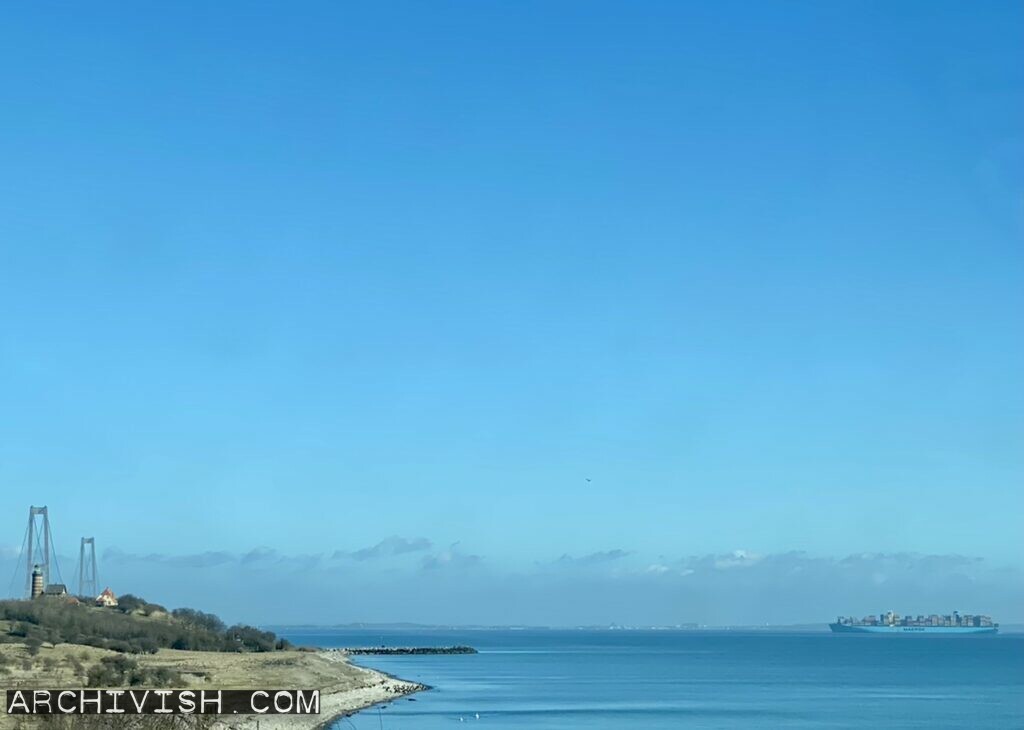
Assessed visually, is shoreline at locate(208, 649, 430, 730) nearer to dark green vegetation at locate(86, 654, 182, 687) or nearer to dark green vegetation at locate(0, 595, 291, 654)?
dark green vegetation at locate(86, 654, 182, 687)

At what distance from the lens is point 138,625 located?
119562mm

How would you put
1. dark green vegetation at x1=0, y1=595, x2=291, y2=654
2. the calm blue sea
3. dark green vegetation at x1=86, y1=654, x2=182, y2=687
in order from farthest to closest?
1. dark green vegetation at x1=0, y1=595, x2=291, y2=654
2. the calm blue sea
3. dark green vegetation at x1=86, y1=654, x2=182, y2=687

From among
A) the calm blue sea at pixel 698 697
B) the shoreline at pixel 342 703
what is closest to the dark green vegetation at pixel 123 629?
the shoreline at pixel 342 703

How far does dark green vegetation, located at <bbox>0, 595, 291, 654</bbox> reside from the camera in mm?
105500

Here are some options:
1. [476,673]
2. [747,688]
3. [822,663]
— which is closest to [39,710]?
[747,688]

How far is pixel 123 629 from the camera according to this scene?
11425cm

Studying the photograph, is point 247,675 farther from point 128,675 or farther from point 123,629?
point 123,629

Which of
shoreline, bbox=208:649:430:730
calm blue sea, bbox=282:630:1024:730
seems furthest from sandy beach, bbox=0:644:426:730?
calm blue sea, bbox=282:630:1024:730

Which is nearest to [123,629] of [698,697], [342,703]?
[342,703]

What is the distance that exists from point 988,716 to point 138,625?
74.2 metres

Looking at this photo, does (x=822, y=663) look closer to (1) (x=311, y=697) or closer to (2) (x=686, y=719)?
(2) (x=686, y=719)

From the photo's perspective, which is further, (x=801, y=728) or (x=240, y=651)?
(x=240, y=651)

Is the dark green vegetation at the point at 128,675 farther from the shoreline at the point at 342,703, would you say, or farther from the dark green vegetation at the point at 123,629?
the dark green vegetation at the point at 123,629

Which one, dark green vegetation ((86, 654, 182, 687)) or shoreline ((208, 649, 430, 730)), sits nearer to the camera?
shoreline ((208, 649, 430, 730))
